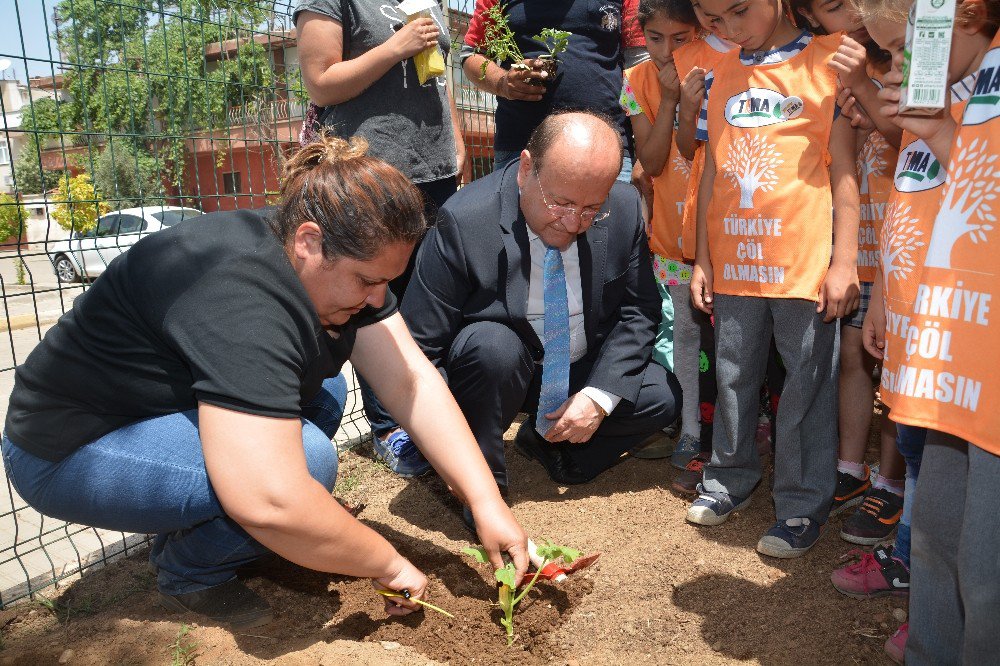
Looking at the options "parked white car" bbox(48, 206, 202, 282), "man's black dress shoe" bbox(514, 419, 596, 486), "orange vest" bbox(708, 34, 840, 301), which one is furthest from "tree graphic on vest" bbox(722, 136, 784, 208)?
"parked white car" bbox(48, 206, 202, 282)

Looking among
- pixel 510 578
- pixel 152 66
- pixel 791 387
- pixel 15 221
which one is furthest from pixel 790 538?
pixel 152 66

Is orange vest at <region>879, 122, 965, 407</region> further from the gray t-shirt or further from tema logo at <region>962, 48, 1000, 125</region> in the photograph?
the gray t-shirt

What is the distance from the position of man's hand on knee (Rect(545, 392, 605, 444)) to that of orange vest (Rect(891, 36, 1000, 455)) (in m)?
1.31

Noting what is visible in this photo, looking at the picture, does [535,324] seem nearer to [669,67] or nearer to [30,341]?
[669,67]

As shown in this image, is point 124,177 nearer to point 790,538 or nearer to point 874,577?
point 790,538

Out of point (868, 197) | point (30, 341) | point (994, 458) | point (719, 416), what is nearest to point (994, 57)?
point (994, 458)

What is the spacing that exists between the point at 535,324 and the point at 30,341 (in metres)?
8.16

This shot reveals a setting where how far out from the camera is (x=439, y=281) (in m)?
2.76

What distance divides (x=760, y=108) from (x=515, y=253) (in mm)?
910

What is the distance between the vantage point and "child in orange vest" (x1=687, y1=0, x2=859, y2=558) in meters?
2.34

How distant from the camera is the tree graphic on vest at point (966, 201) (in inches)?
55.8

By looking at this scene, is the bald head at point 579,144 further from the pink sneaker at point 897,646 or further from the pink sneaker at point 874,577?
the pink sneaker at point 897,646

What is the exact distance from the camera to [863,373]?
8.54 feet

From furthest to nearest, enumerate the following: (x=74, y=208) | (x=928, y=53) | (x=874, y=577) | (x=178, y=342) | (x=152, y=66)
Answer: (x=74, y=208)
(x=152, y=66)
(x=874, y=577)
(x=178, y=342)
(x=928, y=53)
